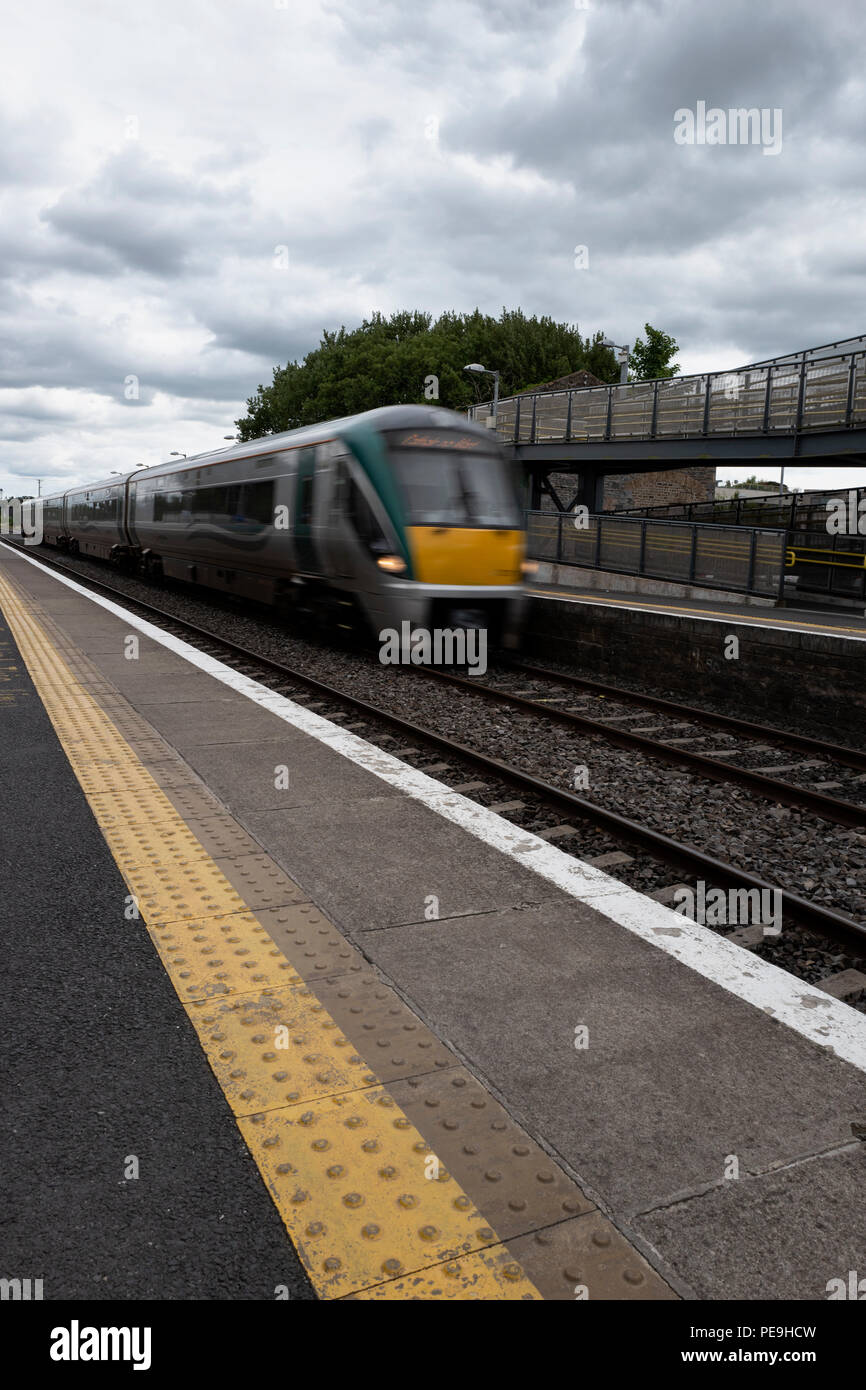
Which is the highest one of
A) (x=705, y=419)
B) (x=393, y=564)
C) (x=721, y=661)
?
(x=705, y=419)

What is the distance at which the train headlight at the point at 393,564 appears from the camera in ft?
34.8

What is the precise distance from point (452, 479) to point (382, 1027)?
8824mm

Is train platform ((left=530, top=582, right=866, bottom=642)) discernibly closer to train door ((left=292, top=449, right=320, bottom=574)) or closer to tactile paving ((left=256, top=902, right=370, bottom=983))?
train door ((left=292, top=449, right=320, bottom=574))

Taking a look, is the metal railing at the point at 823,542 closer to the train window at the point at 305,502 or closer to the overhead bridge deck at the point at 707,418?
the overhead bridge deck at the point at 707,418

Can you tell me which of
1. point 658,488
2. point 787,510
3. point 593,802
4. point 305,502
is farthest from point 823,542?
point 658,488

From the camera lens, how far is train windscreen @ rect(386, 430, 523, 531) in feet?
35.3

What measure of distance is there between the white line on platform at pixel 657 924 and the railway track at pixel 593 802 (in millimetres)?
635

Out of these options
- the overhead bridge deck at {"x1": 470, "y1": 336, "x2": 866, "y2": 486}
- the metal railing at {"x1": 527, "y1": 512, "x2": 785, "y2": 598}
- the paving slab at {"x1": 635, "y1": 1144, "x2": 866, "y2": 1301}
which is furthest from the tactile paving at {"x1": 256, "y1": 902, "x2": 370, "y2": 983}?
the overhead bridge deck at {"x1": 470, "y1": 336, "x2": 866, "y2": 486}

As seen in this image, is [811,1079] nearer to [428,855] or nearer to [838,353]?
[428,855]

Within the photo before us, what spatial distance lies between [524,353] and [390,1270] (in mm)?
67210

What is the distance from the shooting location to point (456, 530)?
10875mm

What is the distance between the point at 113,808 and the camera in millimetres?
5188

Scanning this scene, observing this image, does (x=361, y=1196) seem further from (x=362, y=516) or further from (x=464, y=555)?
(x=362, y=516)

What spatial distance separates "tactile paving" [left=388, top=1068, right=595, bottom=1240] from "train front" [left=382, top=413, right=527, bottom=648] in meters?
8.27
